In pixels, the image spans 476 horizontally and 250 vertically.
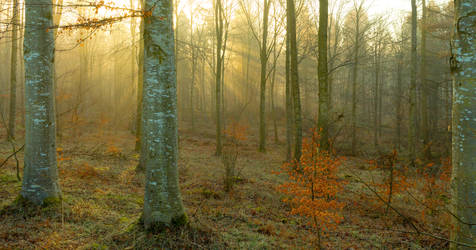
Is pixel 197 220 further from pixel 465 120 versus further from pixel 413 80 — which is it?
pixel 413 80

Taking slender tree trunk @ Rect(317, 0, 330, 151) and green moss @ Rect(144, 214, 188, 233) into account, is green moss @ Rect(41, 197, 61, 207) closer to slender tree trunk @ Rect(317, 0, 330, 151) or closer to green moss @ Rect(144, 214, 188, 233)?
green moss @ Rect(144, 214, 188, 233)

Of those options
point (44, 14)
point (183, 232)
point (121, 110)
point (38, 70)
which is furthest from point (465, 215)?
point (121, 110)

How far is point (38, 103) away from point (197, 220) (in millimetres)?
3121

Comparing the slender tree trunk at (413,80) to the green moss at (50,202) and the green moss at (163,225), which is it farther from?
the green moss at (50,202)

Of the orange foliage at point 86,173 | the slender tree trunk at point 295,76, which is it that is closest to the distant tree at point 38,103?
the orange foliage at point 86,173

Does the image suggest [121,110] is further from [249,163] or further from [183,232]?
[183,232]

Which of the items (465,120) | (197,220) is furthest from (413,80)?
(197,220)

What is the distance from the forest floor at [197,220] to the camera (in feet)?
12.0

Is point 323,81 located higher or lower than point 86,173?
higher

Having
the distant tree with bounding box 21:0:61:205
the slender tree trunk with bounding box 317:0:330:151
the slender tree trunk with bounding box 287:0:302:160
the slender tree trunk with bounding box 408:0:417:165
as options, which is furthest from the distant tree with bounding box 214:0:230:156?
the distant tree with bounding box 21:0:61:205

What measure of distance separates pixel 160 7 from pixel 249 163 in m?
9.66

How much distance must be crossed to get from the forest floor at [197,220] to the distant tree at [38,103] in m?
0.42

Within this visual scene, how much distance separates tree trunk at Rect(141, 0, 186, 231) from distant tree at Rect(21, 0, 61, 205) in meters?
1.98

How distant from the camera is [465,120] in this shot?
3197 mm
